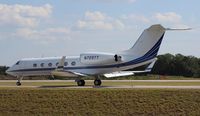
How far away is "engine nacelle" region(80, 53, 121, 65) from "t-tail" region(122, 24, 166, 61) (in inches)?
51.6

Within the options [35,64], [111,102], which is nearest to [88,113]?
[111,102]

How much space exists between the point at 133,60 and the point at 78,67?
6.13 metres

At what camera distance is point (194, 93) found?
101ft

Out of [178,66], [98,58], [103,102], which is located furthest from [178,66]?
[103,102]

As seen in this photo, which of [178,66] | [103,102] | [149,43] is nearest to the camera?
[103,102]

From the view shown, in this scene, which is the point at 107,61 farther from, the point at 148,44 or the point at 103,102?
the point at 103,102

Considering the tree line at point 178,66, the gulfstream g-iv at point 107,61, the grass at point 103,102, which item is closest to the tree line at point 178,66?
the tree line at point 178,66

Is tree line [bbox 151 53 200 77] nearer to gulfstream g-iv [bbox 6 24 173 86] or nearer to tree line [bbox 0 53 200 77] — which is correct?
tree line [bbox 0 53 200 77]

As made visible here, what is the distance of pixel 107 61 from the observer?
48.1 meters

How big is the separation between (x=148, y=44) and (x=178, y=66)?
50828 mm

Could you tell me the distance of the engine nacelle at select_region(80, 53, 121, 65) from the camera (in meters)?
47.7

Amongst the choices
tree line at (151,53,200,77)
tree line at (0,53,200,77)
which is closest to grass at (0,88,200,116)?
tree line at (0,53,200,77)

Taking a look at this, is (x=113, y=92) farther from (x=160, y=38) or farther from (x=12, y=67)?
(x=12, y=67)

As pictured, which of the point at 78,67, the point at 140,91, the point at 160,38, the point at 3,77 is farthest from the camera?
the point at 3,77
